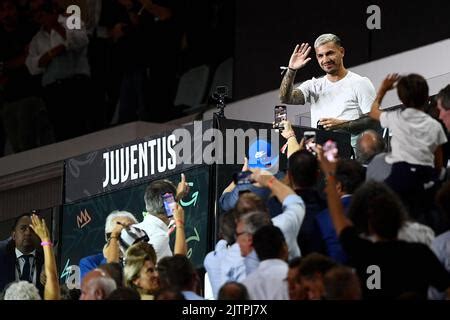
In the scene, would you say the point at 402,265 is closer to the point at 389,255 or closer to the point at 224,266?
the point at 389,255

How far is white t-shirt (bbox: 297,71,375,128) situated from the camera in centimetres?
1359

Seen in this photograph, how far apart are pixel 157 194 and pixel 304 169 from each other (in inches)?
97.5

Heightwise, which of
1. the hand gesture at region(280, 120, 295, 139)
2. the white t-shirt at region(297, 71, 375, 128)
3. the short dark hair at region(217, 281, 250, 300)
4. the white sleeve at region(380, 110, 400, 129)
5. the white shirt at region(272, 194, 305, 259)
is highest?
the white t-shirt at region(297, 71, 375, 128)

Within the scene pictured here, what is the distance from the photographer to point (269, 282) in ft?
32.5

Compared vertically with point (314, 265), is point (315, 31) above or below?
above

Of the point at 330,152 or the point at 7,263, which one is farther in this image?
the point at 7,263

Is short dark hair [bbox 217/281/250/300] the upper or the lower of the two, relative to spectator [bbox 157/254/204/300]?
lower

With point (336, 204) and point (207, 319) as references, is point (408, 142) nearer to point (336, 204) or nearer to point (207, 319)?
point (336, 204)

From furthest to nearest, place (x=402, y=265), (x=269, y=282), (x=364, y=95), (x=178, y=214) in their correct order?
(x=364, y=95) → (x=178, y=214) → (x=269, y=282) → (x=402, y=265)

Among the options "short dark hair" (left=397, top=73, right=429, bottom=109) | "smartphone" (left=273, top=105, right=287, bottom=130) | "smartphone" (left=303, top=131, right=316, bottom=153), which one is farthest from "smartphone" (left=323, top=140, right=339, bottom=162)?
"smartphone" (left=273, top=105, right=287, bottom=130)

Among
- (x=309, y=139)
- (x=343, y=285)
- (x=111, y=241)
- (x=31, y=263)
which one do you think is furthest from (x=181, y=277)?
(x=31, y=263)

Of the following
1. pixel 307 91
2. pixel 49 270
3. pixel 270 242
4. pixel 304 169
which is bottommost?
pixel 270 242

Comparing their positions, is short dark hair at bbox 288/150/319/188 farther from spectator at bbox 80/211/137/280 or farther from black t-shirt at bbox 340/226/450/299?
spectator at bbox 80/211/137/280

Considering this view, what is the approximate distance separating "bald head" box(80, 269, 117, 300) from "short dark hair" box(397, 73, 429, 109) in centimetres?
210
